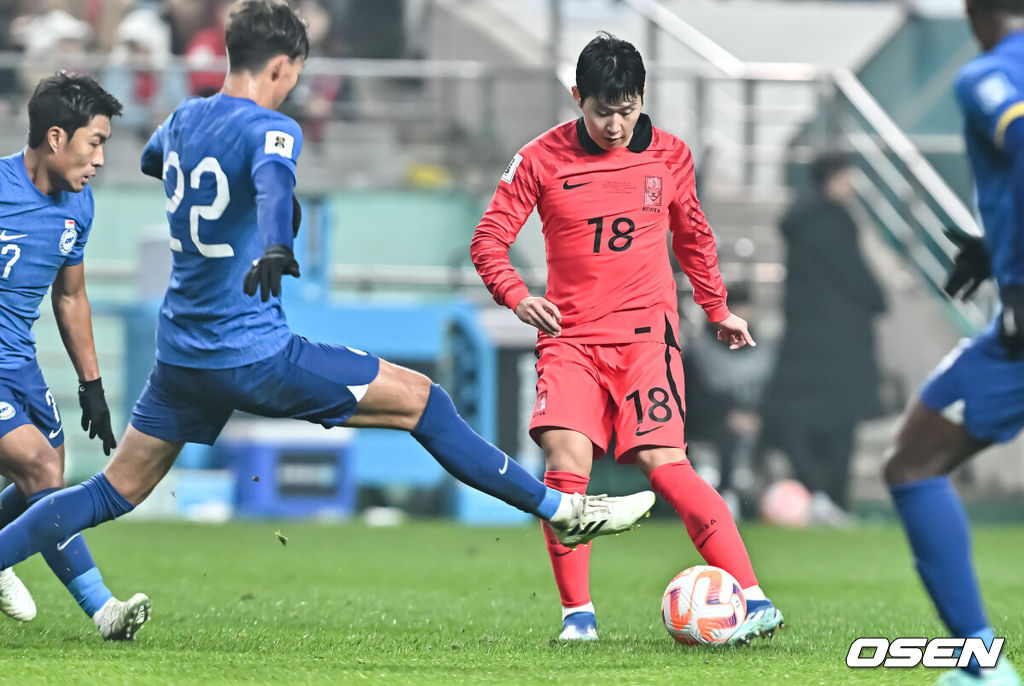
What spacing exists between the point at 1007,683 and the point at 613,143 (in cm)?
274

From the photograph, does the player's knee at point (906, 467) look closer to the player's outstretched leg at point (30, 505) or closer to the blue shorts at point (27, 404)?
the player's outstretched leg at point (30, 505)

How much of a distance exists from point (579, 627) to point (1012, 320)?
2517 mm

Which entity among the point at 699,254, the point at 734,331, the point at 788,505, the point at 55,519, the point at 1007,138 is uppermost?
the point at 1007,138

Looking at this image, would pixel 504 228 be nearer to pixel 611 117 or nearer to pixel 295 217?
pixel 611 117

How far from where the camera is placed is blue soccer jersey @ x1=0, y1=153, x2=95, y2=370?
6.18 m

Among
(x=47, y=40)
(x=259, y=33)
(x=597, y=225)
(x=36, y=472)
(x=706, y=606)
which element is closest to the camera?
(x=259, y=33)

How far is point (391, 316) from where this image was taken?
14.1 m

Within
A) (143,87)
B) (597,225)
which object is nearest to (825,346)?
(143,87)

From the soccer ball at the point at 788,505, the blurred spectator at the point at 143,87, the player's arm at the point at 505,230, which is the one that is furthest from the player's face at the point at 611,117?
the blurred spectator at the point at 143,87

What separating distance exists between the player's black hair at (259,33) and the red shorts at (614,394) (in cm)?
159

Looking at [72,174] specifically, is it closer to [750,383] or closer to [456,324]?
[456,324]

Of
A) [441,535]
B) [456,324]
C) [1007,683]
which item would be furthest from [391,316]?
[1007,683]

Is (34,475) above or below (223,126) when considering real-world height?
below

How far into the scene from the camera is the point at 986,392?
4.37 m
